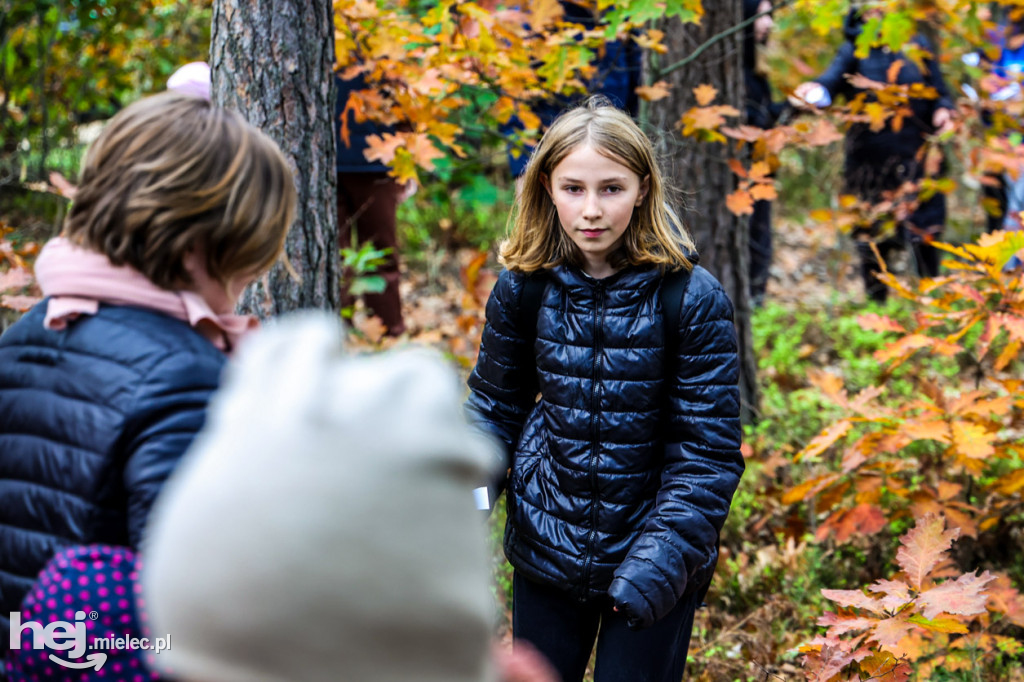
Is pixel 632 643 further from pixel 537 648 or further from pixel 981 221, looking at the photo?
pixel 981 221

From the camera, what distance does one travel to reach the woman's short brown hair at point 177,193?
1.23 metres

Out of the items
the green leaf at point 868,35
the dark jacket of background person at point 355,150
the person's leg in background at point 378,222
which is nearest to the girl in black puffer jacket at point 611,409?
the green leaf at point 868,35

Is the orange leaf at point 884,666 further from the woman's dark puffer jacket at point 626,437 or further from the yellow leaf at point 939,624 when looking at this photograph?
the woman's dark puffer jacket at point 626,437

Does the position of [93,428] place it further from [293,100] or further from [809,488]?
[809,488]

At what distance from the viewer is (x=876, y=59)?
6445 mm

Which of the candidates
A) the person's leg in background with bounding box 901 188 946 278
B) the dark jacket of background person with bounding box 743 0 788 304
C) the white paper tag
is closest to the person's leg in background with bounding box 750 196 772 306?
the dark jacket of background person with bounding box 743 0 788 304

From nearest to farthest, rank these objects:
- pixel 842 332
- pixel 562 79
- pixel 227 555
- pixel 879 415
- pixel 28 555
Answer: pixel 227 555 → pixel 28 555 → pixel 879 415 → pixel 562 79 → pixel 842 332

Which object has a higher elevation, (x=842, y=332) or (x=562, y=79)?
(x=562, y=79)

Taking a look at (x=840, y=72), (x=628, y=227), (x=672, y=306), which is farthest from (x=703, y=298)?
(x=840, y=72)

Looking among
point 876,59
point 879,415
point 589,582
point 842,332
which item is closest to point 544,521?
point 589,582

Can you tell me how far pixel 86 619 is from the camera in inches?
45.4

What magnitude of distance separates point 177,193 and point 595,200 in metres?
1.14

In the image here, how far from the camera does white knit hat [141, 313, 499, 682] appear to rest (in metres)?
0.84

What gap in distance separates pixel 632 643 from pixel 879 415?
4.86 ft
